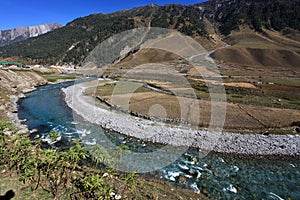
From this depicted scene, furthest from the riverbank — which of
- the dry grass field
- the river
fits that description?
the dry grass field

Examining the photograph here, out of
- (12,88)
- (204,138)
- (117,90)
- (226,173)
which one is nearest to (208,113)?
(204,138)

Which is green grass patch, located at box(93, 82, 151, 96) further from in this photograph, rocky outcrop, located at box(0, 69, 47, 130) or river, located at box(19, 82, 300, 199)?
river, located at box(19, 82, 300, 199)

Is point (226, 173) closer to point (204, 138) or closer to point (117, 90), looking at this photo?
point (204, 138)

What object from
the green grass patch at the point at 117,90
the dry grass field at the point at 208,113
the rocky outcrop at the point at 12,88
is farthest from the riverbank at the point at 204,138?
the green grass patch at the point at 117,90

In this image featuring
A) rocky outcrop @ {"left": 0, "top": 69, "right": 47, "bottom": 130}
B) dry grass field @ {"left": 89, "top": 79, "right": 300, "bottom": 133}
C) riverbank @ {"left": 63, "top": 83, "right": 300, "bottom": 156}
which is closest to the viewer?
riverbank @ {"left": 63, "top": 83, "right": 300, "bottom": 156}

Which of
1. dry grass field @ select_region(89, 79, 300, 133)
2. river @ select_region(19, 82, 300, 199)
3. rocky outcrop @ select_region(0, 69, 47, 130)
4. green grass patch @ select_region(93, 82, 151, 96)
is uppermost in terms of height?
rocky outcrop @ select_region(0, 69, 47, 130)

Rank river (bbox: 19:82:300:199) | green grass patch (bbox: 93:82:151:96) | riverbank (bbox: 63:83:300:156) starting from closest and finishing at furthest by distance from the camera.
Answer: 1. river (bbox: 19:82:300:199)
2. riverbank (bbox: 63:83:300:156)
3. green grass patch (bbox: 93:82:151:96)
